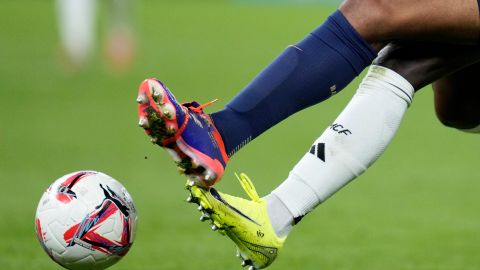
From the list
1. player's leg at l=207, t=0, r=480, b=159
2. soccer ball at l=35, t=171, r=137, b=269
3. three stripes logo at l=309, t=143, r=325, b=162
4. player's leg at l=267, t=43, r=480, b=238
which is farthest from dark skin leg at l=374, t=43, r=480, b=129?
soccer ball at l=35, t=171, r=137, b=269

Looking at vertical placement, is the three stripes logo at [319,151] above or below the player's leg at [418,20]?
below

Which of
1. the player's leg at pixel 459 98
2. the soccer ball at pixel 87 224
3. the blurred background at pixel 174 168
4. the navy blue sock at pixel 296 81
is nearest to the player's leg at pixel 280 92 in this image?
the navy blue sock at pixel 296 81

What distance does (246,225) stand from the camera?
12.0 ft

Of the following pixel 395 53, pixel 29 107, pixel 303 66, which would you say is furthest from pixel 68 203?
pixel 29 107

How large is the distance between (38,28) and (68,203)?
16777 mm

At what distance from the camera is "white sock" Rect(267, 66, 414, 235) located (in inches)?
145

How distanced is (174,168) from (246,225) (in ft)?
15.0

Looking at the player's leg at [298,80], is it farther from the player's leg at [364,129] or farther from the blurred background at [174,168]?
the blurred background at [174,168]

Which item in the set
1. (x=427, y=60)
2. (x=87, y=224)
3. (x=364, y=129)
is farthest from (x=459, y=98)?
(x=87, y=224)

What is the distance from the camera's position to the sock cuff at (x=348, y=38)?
3580 millimetres

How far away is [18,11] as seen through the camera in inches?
914

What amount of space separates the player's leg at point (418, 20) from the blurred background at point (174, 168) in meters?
1.55

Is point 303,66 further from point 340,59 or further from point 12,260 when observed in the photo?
point 12,260

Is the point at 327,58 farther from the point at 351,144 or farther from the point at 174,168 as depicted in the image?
the point at 174,168
